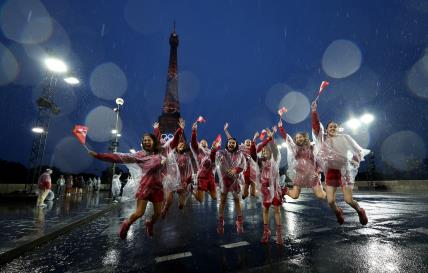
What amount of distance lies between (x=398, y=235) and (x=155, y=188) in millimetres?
5240

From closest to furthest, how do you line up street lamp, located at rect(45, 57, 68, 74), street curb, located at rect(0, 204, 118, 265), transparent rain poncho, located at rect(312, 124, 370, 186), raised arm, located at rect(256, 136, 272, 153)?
street curb, located at rect(0, 204, 118, 265) < transparent rain poncho, located at rect(312, 124, 370, 186) < raised arm, located at rect(256, 136, 272, 153) < street lamp, located at rect(45, 57, 68, 74)

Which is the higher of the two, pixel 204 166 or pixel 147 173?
pixel 204 166

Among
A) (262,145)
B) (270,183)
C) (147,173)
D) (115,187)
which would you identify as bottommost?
(270,183)

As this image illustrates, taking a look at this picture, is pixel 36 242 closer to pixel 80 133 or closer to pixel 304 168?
pixel 80 133

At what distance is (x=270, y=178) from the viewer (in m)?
6.35

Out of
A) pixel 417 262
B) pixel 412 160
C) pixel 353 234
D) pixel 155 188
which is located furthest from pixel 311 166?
pixel 412 160

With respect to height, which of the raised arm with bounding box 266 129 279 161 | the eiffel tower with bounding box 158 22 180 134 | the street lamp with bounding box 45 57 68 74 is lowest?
the raised arm with bounding box 266 129 279 161

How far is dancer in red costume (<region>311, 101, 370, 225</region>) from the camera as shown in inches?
249

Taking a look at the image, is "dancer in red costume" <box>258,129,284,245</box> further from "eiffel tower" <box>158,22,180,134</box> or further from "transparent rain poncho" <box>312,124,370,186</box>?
→ "eiffel tower" <box>158,22,180,134</box>

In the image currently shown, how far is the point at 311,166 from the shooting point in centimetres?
683

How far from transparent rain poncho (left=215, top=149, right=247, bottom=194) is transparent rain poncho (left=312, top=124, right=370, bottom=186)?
6.28ft

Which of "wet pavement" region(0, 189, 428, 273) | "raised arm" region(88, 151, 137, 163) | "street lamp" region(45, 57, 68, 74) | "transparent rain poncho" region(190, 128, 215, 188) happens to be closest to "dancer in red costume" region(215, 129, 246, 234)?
Answer: "transparent rain poncho" region(190, 128, 215, 188)

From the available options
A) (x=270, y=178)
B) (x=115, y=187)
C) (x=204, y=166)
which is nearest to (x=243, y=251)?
(x=270, y=178)

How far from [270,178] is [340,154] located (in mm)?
1673
